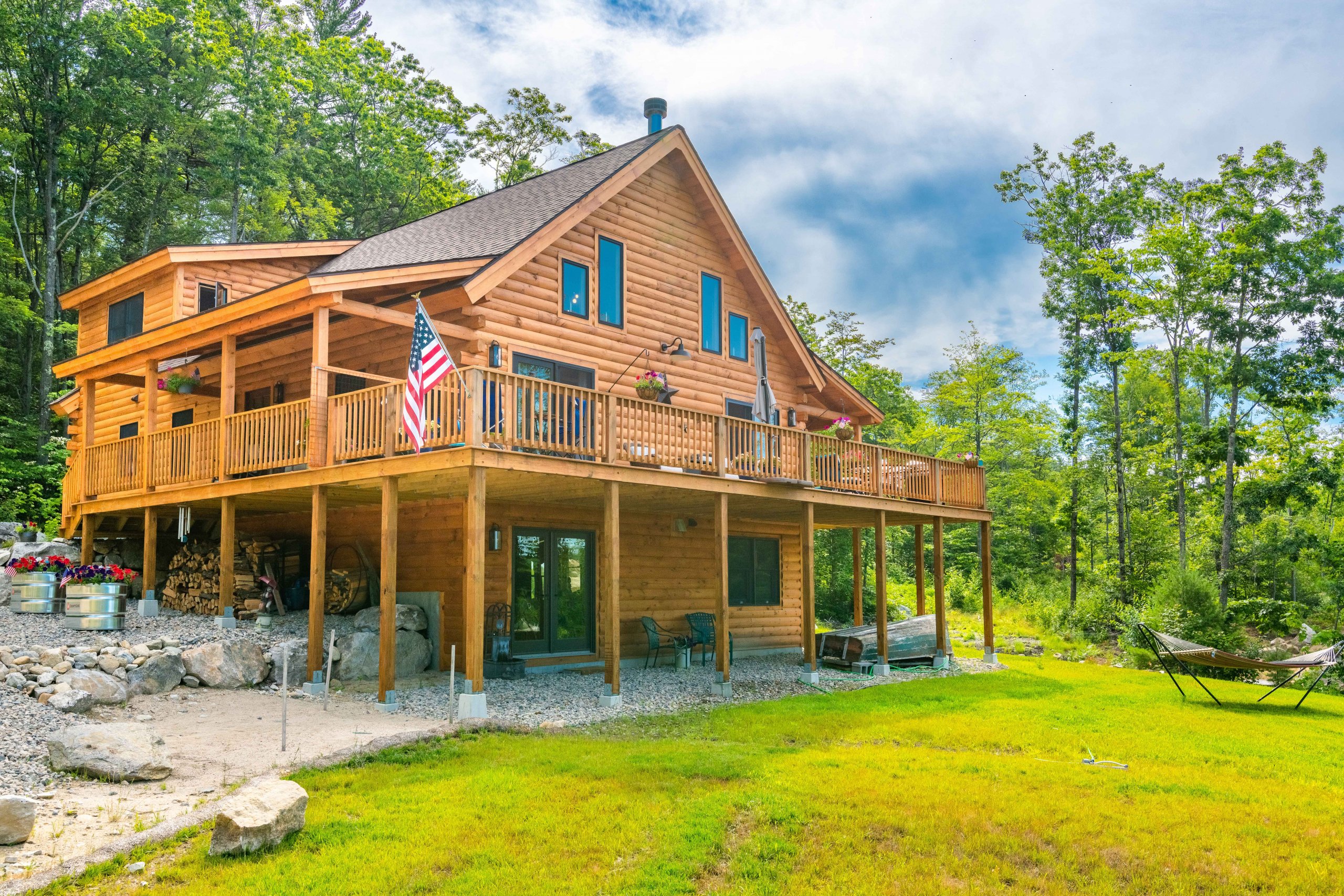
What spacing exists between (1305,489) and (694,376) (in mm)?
14979

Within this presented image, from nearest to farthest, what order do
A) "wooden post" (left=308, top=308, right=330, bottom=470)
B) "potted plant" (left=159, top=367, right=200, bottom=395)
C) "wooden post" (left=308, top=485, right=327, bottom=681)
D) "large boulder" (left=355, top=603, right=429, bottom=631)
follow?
"wooden post" (left=308, top=485, right=327, bottom=681)
"wooden post" (left=308, top=308, right=330, bottom=470)
"large boulder" (left=355, top=603, right=429, bottom=631)
"potted plant" (left=159, top=367, right=200, bottom=395)

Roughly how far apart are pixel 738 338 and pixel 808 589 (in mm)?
6115

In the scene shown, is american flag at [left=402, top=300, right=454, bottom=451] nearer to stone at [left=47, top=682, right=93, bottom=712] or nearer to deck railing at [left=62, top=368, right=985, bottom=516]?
deck railing at [left=62, top=368, right=985, bottom=516]

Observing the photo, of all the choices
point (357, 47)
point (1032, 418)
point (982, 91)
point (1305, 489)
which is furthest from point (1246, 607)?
point (357, 47)

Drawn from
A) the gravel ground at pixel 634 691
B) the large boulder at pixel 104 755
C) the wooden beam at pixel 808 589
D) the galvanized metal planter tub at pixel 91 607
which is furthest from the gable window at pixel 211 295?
the large boulder at pixel 104 755

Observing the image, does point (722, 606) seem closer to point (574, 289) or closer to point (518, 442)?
point (518, 442)

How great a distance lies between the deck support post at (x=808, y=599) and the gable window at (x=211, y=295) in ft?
40.1

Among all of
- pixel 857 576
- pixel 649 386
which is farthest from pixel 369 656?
pixel 857 576

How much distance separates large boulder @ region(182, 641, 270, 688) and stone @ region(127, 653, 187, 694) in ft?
0.70

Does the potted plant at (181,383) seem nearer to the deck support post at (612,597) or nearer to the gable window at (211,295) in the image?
the gable window at (211,295)

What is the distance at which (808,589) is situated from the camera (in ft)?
49.7

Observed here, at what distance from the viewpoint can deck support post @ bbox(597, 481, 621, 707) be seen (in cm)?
1199

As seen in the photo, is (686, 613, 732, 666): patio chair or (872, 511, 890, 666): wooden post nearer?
(872, 511, 890, 666): wooden post

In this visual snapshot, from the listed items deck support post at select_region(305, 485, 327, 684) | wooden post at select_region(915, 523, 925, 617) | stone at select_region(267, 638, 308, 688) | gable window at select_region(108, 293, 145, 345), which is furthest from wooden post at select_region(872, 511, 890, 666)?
gable window at select_region(108, 293, 145, 345)
